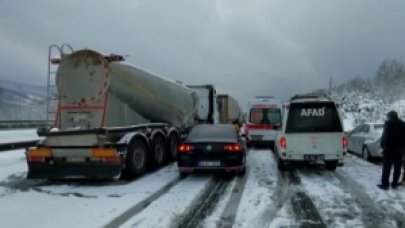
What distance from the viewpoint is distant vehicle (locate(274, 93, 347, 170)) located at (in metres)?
12.4

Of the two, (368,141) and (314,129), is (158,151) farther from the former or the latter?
(368,141)

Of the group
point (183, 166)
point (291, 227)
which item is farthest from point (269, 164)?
point (291, 227)

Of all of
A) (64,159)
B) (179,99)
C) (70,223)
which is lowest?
(70,223)

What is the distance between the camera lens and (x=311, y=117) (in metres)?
12.6

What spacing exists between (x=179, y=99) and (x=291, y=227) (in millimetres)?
10717

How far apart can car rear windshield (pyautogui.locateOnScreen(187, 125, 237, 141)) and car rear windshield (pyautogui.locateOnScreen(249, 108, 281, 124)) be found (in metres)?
9.82

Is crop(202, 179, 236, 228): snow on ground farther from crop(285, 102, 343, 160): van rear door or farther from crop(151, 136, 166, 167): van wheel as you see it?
crop(151, 136, 166, 167): van wheel

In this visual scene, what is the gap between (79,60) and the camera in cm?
1175

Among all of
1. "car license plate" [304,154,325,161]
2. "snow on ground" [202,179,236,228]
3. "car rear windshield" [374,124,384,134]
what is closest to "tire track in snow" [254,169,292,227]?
"snow on ground" [202,179,236,228]

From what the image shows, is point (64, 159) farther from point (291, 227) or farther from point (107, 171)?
point (291, 227)

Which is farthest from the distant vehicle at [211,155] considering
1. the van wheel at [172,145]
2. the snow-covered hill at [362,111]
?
the snow-covered hill at [362,111]

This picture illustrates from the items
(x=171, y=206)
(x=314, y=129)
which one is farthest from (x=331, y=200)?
(x=314, y=129)

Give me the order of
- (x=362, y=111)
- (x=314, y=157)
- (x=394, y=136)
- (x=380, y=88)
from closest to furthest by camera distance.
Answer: (x=394, y=136) < (x=314, y=157) < (x=362, y=111) < (x=380, y=88)

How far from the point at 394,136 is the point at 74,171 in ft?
23.5
